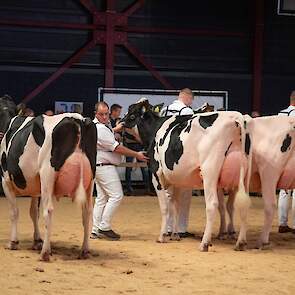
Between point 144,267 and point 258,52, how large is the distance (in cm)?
1159

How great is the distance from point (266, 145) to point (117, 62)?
9.11m

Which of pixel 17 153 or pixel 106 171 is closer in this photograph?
pixel 17 153

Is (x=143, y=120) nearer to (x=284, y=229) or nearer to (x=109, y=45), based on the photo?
(x=284, y=229)

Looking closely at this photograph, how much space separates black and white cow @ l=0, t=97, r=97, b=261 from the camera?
7.62m

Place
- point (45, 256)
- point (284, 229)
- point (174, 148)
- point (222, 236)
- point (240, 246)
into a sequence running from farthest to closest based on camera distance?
point (284, 229)
point (222, 236)
point (174, 148)
point (240, 246)
point (45, 256)

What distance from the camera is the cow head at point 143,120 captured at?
9867mm

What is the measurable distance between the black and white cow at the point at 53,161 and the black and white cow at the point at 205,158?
1.38m

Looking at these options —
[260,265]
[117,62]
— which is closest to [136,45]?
[117,62]

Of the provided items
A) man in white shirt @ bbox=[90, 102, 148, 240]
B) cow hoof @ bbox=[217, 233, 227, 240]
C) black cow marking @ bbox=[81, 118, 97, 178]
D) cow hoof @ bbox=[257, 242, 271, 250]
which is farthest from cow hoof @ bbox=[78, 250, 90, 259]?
cow hoof @ bbox=[217, 233, 227, 240]

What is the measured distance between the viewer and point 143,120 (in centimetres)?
992

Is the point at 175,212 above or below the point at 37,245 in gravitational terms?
above

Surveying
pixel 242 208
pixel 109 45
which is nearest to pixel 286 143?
pixel 242 208

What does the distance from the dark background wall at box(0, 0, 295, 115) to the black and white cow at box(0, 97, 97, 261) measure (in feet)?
28.8

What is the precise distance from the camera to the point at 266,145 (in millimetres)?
8773
